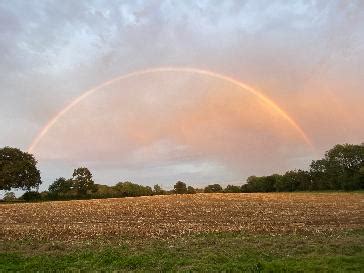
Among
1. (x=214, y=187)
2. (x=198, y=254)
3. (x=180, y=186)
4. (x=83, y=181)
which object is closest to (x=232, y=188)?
(x=214, y=187)

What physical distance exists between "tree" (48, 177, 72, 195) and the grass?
105 meters

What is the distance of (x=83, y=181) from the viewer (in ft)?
425

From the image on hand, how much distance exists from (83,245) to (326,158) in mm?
150573

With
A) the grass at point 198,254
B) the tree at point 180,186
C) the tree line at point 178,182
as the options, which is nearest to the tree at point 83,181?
the tree line at point 178,182

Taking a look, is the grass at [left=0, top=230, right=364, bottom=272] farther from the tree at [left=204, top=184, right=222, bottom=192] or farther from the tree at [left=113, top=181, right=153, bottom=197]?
the tree at [left=204, top=184, right=222, bottom=192]

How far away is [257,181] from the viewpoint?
17512 centimetres

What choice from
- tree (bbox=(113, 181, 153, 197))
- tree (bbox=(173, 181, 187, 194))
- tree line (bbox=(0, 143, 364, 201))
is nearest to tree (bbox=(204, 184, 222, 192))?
tree line (bbox=(0, 143, 364, 201))

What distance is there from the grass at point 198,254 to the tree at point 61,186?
105 meters

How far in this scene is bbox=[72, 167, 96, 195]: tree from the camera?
129 m

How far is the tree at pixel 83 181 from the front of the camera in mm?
128875

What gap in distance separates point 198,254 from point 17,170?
107 metres

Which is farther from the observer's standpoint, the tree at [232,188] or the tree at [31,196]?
the tree at [232,188]

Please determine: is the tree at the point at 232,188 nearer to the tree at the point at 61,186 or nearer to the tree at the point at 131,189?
the tree at the point at 131,189

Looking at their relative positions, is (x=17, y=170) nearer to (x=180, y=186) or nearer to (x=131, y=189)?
(x=131, y=189)
